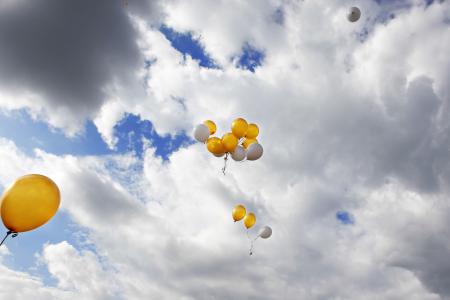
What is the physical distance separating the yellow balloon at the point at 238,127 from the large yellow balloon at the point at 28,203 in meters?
9.11

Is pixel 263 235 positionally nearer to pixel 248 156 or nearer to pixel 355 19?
pixel 248 156

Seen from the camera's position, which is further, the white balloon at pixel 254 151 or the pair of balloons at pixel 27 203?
the white balloon at pixel 254 151

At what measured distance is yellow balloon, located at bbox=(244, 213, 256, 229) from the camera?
20828 mm

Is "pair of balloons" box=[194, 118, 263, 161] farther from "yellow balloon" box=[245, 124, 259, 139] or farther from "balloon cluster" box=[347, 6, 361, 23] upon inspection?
"balloon cluster" box=[347, 6, 361, 23]

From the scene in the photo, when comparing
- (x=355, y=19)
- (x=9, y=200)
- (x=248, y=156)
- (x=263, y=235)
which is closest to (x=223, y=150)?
(x=248, y=156)

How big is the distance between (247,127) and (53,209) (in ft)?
32.6

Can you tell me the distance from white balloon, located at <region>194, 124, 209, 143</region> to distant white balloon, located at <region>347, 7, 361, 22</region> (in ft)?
27.4

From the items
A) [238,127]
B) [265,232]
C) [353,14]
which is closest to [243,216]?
[265,232]

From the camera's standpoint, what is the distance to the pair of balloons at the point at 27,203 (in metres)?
10.4

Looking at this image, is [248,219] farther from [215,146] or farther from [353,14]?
[353,14]

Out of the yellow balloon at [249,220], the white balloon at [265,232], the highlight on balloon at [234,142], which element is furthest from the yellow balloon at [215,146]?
the white balloon at [265,232]

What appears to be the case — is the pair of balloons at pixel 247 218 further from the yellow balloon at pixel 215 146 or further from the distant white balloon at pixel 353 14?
the distant white balloon at pixel 353 14

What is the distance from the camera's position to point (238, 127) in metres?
18.0

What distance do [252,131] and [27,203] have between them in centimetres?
1080
